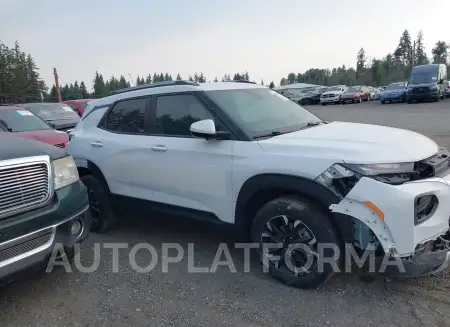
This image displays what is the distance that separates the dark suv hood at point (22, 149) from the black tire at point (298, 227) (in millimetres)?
1830

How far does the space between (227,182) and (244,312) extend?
1098mm

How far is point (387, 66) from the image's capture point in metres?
→ 87.1

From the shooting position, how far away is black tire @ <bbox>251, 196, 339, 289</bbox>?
303cm

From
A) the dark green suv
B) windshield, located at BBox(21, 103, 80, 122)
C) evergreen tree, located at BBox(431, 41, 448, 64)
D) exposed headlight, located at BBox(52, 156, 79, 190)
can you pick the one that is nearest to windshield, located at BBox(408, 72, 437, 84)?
windshield, located at BBox(21, 103, 80, 122)

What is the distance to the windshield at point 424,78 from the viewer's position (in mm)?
27219

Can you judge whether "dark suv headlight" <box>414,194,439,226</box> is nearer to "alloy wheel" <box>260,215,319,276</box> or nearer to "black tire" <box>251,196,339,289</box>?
"black tire" <box>251,196,339,289</box>

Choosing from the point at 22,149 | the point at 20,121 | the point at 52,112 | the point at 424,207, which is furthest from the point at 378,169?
the point at 52,112

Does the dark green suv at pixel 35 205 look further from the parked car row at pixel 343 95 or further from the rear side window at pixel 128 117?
the parked car row at pixel 343 95

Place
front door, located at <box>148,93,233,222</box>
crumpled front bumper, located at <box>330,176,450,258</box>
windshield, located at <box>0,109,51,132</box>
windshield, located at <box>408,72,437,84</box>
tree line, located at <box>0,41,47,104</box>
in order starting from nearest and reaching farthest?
crumpled front bumper, located at <box>330,176,450,258</box> → front door, located at <box>148,93,233,222</box> → windshield, located at <box>0,109,51,132</box> → windshield, located at <box>408,72,437,84</box> → tree line, located at <box>0,41,47,104</box>

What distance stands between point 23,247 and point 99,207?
5.99 ft

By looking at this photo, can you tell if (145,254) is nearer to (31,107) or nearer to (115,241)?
(115,241)

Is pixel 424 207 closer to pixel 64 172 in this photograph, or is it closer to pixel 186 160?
pixel 186 160

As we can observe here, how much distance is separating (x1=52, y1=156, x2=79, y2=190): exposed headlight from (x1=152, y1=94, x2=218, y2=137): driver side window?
3.17 ft

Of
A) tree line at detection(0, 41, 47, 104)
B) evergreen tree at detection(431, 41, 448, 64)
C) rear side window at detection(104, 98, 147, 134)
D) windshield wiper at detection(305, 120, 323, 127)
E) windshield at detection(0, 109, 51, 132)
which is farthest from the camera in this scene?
evergreen tree at detection(431, 41, 448, 64)
